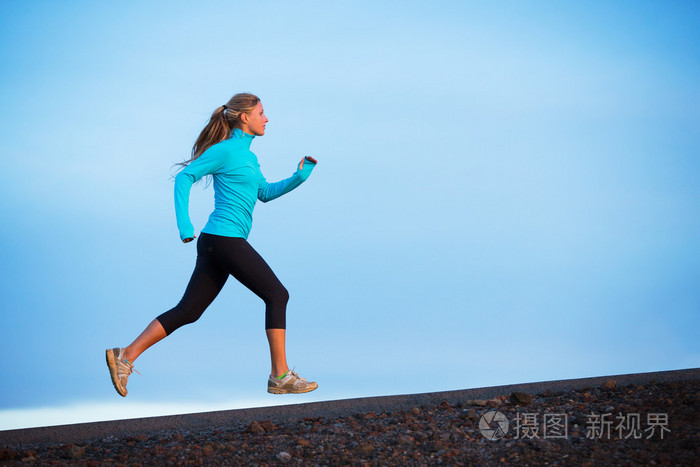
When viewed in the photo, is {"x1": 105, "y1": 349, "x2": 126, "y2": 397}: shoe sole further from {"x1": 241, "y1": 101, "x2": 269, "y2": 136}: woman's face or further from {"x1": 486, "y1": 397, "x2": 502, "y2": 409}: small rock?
{"x1": 486, "y1": 397, "x2": 502, "y2": 409}: small rock

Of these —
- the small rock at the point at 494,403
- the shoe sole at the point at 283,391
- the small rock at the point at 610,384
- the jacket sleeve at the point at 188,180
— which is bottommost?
the small rock at the point at 494,403

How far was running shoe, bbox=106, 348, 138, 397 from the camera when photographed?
4.41m

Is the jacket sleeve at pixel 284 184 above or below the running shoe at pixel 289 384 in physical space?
above

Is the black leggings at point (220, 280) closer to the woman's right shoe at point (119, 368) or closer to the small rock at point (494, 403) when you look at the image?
the woman's right shoe at point (119, 368)

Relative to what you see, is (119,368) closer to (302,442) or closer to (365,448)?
(302,442)

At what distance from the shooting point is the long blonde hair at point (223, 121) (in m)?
4.77

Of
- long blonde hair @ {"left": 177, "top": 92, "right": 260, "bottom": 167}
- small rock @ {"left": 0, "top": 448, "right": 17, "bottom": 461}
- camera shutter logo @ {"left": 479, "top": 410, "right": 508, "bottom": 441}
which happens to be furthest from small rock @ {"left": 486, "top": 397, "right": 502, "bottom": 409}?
small rock @ {"left": 0, "top": 448, "right": 17, "bottom": 461}

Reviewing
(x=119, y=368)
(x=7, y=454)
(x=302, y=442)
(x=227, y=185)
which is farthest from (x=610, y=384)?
(x=7, y=454)

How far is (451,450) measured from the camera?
3781 millimetres

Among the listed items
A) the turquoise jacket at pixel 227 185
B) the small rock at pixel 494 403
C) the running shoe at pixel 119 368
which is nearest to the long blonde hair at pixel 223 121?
the turquoise jacket at pixel 227 185

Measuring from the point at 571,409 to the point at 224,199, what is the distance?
2.54 m

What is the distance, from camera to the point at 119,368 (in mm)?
4414

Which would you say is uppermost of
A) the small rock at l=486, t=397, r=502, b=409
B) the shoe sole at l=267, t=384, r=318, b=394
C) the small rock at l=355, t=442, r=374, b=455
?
the shoe sole at l=267, t=384, r=318, b=394

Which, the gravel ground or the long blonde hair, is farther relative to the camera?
the long blonde hair
